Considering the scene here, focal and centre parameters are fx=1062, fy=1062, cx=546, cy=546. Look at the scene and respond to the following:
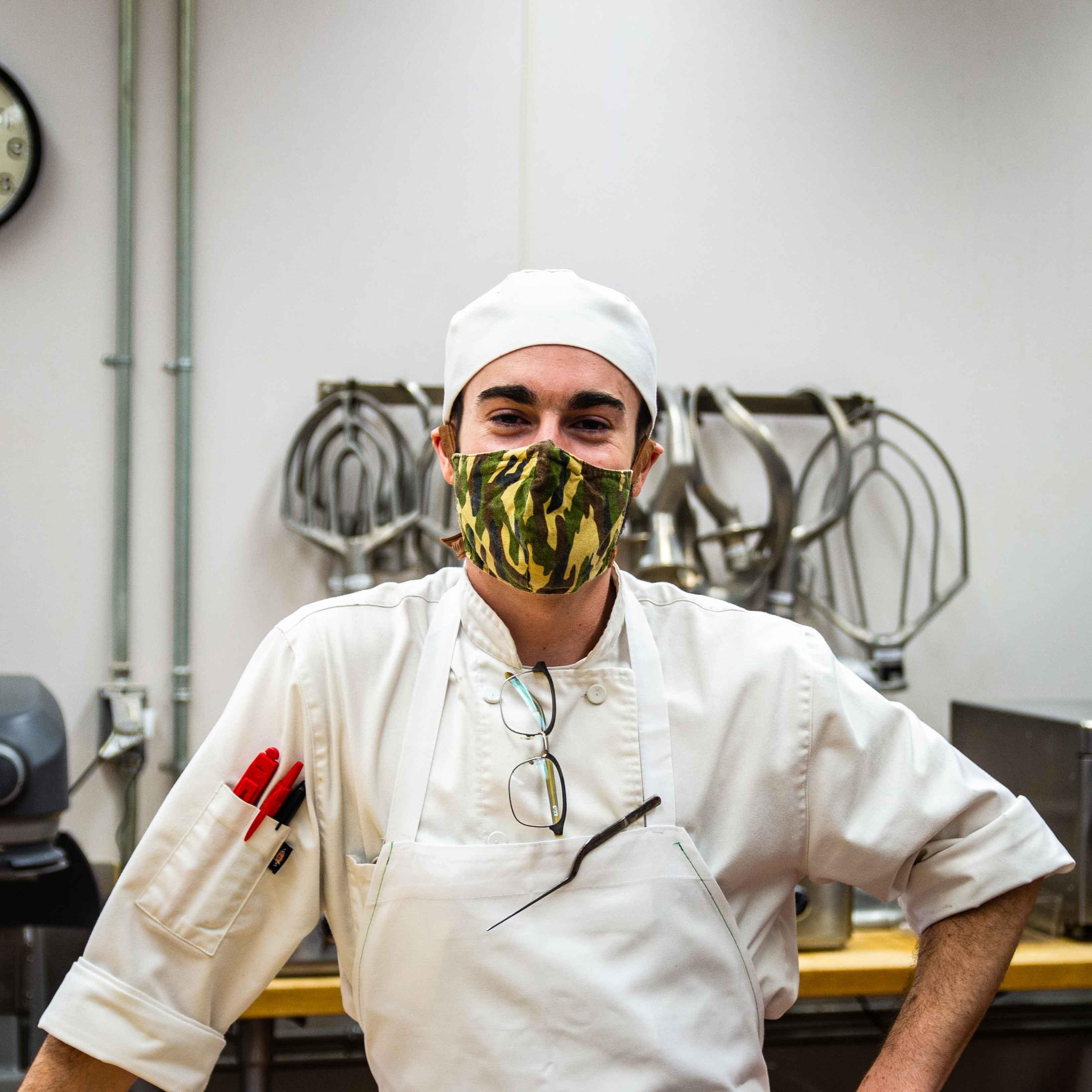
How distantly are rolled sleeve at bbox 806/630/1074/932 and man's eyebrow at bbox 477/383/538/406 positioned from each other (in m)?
0.41

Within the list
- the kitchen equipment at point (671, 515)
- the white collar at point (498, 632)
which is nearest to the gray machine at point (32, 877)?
the white collar at point (498, 632)

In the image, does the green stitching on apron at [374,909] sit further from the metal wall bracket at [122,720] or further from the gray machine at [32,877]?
the metal wall bracket at [122,720]

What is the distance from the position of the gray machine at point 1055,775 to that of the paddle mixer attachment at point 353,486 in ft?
3.88

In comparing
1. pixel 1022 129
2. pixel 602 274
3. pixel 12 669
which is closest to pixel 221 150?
pixel 602 274

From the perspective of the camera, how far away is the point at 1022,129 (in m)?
2.30

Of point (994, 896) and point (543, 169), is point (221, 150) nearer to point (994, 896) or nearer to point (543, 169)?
point (543, 169)

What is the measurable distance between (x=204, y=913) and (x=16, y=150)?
1536 millimetres

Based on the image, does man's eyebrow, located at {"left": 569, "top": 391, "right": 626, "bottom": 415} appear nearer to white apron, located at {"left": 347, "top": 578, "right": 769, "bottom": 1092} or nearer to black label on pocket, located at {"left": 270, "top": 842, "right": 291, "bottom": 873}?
white apron, located at {"left": 347, "top": 578, "right": 769, "bottom": 1092}

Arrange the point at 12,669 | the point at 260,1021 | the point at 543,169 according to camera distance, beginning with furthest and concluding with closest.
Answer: the point at 543,169, the point at 12,669, the point at 260,1021

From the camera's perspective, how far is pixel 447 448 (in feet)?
3.97

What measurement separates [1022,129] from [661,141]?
0.81 metres

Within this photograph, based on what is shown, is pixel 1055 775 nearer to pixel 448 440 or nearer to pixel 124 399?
pixel 448 440

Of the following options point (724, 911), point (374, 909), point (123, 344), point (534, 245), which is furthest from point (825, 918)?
point (123, 344)

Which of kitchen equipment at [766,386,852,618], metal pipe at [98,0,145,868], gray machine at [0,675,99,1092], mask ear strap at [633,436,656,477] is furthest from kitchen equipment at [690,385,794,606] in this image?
gray machine at [0,675,99,1092]
